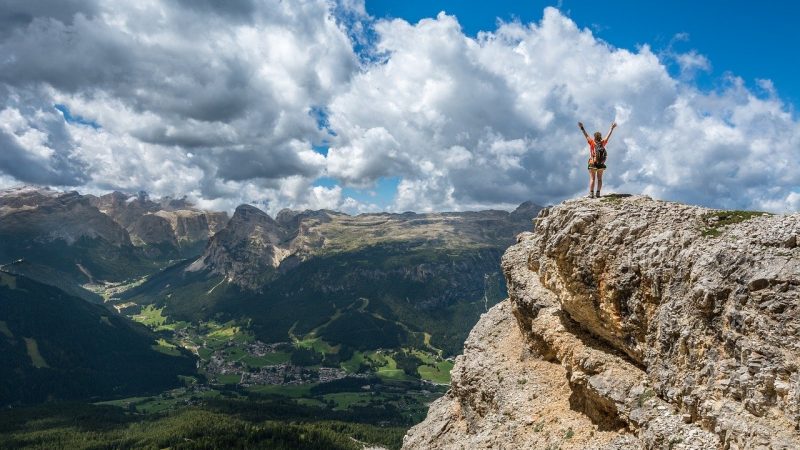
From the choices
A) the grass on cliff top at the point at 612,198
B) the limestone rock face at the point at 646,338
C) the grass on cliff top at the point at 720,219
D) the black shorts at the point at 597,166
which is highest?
the black shorts at the point at 597,166

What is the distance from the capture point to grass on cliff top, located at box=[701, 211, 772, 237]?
2606 cm

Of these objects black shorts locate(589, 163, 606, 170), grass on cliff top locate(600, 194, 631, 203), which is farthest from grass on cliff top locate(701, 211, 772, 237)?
black shorts locate(589, 163, 606, 170)

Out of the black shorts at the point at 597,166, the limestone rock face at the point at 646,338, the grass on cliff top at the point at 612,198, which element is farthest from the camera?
the black shorts at the point at 597,166

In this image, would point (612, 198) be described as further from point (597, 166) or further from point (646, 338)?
point (646, 338)

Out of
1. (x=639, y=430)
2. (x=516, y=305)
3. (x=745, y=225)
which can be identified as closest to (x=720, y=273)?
(x=745, y=225)

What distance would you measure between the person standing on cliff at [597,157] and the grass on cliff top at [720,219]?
35.3 ft

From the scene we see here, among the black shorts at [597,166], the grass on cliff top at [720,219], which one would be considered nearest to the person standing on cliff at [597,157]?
the black shorts at [597,166]

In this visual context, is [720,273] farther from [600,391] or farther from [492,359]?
[492,359]

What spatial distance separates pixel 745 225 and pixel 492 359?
27052 mm

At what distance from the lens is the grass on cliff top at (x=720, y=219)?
26.1 m

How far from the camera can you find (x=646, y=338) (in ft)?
91.7

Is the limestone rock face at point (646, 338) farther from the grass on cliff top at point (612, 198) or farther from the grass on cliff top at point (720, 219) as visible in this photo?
the grass on cliff top at point (612, 198)

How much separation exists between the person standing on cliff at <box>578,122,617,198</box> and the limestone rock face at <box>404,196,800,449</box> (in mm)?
2282

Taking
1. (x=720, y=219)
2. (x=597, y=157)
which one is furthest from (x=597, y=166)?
(x=720, y=219)
